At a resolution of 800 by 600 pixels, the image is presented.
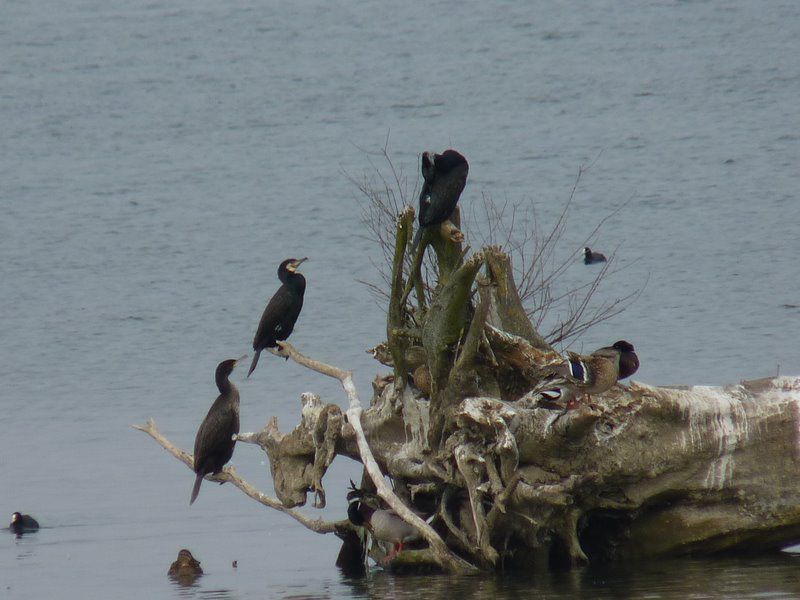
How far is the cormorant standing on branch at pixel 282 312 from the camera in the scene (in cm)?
1252

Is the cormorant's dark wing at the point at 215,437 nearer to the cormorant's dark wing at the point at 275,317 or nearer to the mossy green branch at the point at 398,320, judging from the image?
the cormorant's dark wing at the point at 275,317

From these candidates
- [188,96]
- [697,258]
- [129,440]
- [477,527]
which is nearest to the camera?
[477,527]

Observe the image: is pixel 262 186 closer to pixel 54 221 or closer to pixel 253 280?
pixel 54 221

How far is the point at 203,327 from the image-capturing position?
24062 mm

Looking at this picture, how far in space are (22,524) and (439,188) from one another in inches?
268

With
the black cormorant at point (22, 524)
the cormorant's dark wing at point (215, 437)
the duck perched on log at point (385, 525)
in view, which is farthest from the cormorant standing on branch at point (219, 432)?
the black cormorant at point (22, 524)

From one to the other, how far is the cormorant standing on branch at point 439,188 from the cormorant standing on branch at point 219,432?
2183mm

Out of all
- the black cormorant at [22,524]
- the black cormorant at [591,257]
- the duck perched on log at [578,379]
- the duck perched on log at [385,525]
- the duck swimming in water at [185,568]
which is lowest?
the duck swimming in water at [185,568]

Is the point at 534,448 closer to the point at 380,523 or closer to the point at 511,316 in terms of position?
the point at 511,316

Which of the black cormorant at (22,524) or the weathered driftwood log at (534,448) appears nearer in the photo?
the weathered driftwood log at (534,448)

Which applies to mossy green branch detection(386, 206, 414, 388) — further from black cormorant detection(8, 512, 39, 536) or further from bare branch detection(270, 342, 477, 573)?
black cormorant detection(8, 512, 39, 536)

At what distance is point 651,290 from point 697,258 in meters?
2.36

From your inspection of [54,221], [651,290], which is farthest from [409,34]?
[651,290]

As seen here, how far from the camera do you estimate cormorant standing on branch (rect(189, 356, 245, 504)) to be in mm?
11383
